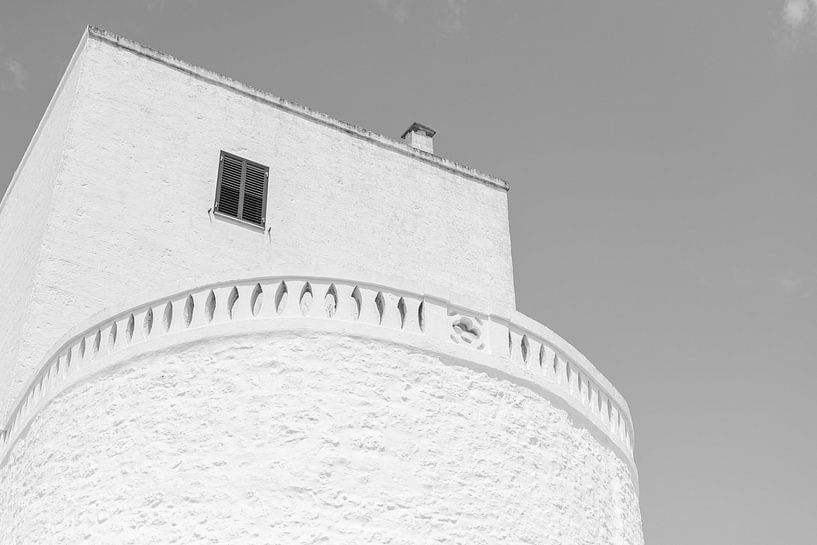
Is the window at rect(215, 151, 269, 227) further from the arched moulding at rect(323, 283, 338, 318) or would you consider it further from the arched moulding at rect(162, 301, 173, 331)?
the arched moulding at rect(323, 283, 338, 318)

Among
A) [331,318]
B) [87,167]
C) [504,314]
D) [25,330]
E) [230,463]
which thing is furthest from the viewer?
[87,167]

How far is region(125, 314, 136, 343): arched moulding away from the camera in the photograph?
1059 cm

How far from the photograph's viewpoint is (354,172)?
1794 centimetres

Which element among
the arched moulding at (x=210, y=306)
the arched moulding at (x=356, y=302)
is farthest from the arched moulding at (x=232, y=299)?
the arched moulding at (x=356, y=302)

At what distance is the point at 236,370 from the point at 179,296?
105 cm

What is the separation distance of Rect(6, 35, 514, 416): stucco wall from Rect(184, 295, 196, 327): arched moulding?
3.74 metres

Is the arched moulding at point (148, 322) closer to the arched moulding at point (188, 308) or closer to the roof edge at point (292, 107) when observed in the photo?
the arched moulding at point (188, 308)

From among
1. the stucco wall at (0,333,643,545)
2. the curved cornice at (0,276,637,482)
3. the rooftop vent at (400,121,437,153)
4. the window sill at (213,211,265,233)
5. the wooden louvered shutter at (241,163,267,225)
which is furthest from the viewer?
the rooftop vent at (400,121,437,153)

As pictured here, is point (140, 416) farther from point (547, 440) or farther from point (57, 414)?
point (547, 440)

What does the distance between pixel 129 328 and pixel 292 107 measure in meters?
7.95

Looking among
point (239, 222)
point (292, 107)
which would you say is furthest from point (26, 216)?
point (292, 107)

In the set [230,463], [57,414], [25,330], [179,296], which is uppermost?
[25,330]

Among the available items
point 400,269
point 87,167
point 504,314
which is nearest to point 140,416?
point 504,314

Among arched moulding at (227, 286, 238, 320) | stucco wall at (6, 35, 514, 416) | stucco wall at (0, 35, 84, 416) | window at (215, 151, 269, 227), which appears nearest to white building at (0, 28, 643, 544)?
arched moulding at (227, 286, 238, 320)
